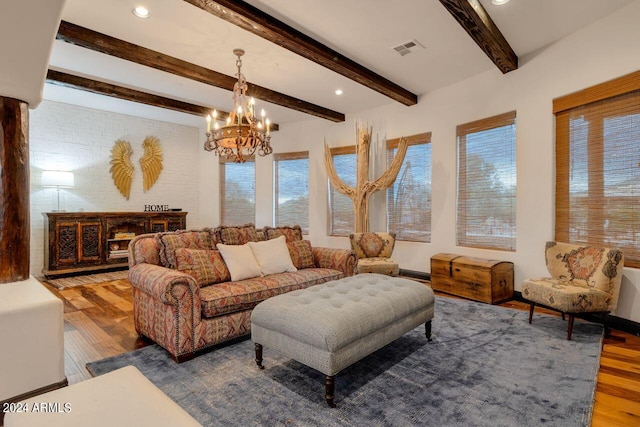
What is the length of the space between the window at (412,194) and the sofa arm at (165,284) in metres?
3.65

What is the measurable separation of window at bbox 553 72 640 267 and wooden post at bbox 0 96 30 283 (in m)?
4.80

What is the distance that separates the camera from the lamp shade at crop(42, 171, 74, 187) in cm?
489

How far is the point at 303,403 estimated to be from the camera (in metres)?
1.86

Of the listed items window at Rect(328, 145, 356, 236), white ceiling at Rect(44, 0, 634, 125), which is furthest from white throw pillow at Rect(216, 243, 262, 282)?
window at Rect(328, 145, 356, 236)

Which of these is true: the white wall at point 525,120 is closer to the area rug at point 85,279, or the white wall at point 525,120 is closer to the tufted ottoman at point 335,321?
the tufted ottoman at point 335,321

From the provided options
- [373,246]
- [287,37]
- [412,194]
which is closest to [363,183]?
[412,194]

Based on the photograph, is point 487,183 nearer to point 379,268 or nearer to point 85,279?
point 379,268

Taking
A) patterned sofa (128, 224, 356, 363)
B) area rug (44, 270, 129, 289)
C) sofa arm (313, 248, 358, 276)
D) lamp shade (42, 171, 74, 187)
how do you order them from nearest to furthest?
patterned sofa (128, 224, 356, 363) < sofa arm (313, 248, 358, 276) < area rug (44, 270, 129, 289) < lamp shade (42, 171, 74, 187)

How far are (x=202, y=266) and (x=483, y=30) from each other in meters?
3.33

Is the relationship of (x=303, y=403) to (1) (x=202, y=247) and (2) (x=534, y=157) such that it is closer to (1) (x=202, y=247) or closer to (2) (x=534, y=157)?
(1) (x=202, y=247)

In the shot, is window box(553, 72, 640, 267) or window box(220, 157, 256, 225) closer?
window box(553, 72, 640, 267)

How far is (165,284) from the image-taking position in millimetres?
2314

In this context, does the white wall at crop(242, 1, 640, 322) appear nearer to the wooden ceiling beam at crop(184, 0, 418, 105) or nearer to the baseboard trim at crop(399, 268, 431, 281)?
the baseboard trim at crop(399, 268, 431, 281)

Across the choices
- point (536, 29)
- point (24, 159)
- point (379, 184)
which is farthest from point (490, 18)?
point (24, 159)
